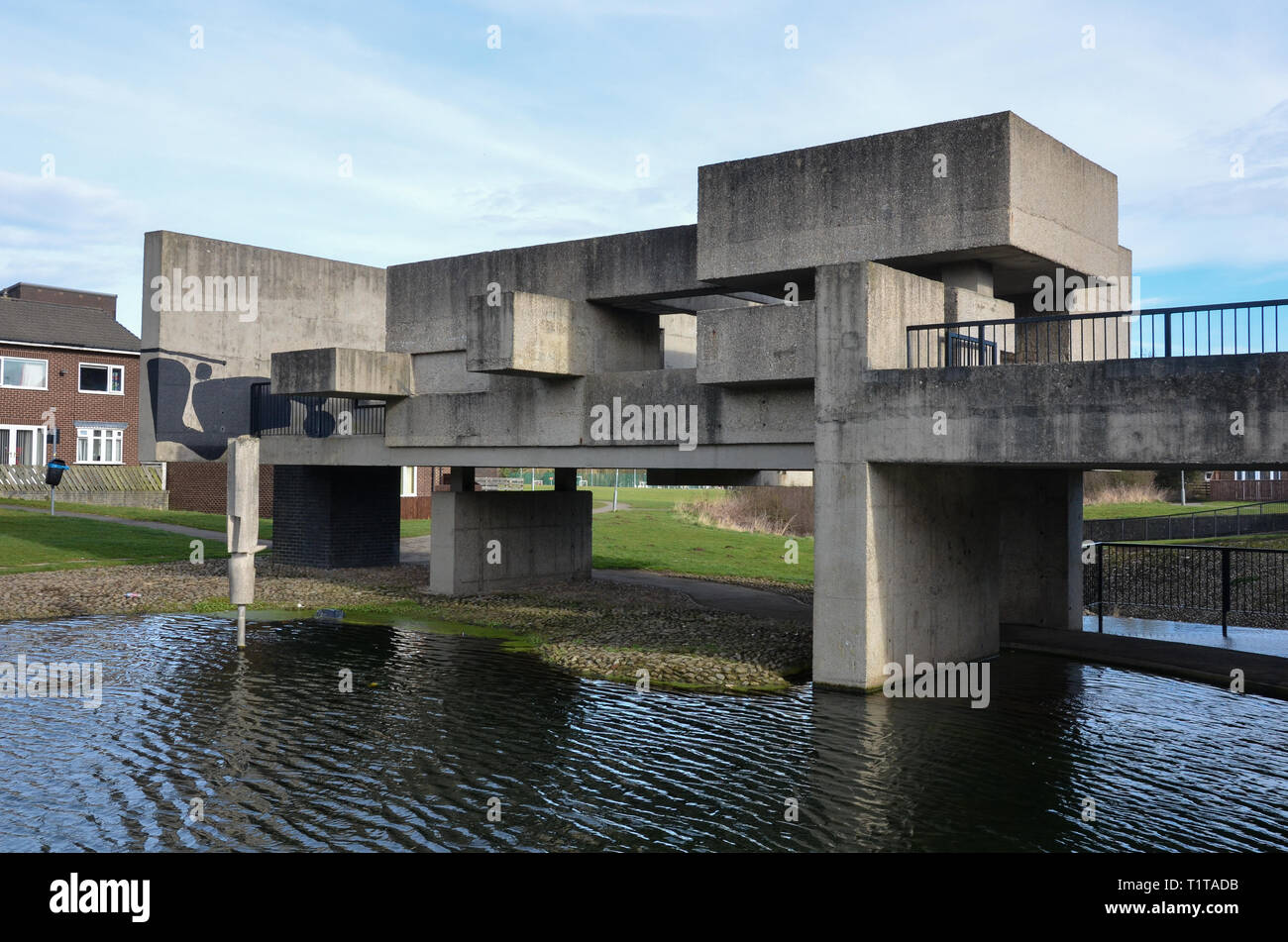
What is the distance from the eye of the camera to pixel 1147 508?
167 ft

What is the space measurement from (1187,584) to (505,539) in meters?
18.9

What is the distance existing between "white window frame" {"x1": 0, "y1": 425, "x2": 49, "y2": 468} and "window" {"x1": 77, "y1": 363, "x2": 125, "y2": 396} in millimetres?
2981

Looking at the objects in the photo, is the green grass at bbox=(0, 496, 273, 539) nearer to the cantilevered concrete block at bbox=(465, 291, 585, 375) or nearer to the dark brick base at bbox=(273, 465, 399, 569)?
the dark brick base at bbox=(273, 465, 399, 569)

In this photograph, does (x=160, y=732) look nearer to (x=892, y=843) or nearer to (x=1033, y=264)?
(x=892, y=843)

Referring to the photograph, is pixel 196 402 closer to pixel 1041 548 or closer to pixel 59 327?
pixel 1041 548

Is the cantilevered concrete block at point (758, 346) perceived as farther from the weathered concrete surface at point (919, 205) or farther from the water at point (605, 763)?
the water at point (605, 763)

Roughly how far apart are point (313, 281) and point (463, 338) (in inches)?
354

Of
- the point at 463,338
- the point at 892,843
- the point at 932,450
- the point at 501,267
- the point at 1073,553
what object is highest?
the point at 501,267

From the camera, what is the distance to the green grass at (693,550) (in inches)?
1300

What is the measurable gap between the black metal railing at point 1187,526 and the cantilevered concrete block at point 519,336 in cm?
2161

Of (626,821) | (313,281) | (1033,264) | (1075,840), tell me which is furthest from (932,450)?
(313,281)

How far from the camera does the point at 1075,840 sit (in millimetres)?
9953

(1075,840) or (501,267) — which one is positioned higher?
(501,267)
